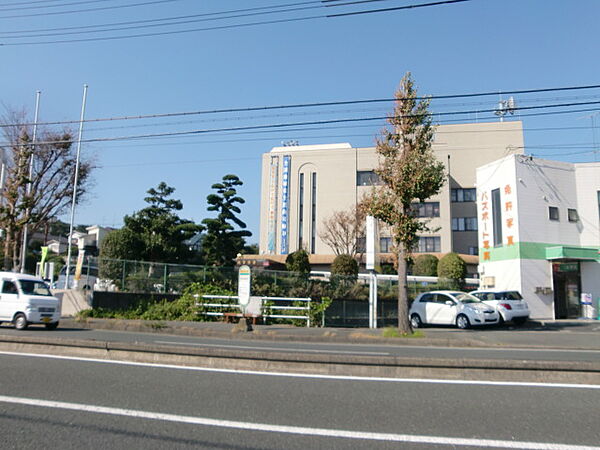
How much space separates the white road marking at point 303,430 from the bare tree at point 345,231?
37.6m

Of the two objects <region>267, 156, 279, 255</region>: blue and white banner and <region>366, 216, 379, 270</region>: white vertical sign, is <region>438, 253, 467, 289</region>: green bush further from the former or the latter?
<region>267, 156, 279, 255</region>: blue and white banner

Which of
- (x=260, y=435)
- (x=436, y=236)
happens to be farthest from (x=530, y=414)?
(x=436, y=236)

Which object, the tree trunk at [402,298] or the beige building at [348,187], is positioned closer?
the tree trunk at [402,298]

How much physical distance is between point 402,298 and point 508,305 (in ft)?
20.9

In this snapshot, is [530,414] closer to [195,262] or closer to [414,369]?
[414,369]

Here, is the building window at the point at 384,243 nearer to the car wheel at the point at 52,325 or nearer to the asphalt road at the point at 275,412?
the car wheel at the point at 52,325

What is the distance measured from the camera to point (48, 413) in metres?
4.54

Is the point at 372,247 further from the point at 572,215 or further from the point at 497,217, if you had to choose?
the point at 572,215

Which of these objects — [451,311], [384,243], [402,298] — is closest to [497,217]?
[451,311]

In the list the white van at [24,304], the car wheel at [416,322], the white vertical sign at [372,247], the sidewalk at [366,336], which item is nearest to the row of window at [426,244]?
Result: the car wheel at [416,322]

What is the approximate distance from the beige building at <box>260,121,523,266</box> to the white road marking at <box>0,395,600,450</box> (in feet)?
144

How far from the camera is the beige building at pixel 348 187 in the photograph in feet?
157

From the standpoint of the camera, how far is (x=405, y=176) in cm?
1515

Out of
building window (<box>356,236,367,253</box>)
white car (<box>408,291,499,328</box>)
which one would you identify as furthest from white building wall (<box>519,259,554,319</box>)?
building window (<box>356,236,367,253</box>)
